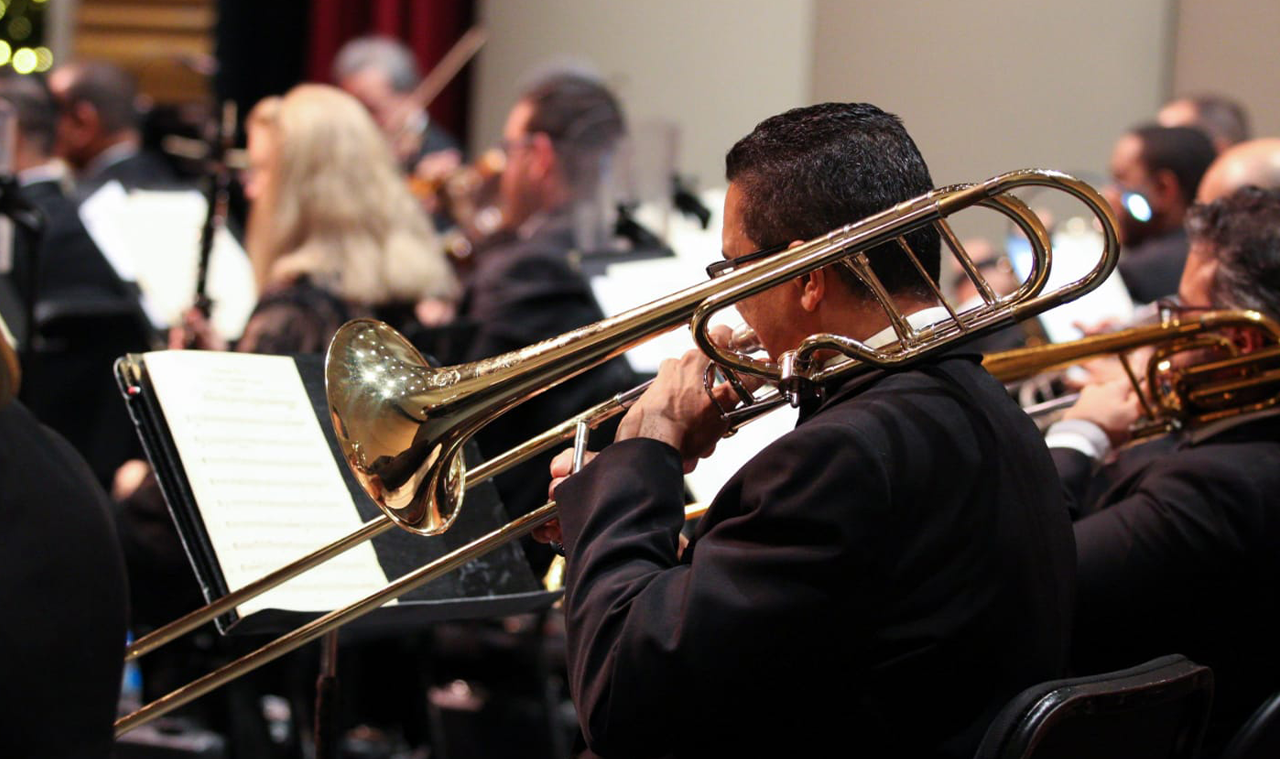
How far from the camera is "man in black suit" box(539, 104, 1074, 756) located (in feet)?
4.86

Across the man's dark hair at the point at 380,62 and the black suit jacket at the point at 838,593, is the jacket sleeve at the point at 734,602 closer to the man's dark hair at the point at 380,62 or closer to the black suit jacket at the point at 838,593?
the black suit jacket at the point at 838,593

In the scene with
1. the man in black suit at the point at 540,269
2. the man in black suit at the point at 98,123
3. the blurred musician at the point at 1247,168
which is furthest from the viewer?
the man in black suit at the point at 98,123

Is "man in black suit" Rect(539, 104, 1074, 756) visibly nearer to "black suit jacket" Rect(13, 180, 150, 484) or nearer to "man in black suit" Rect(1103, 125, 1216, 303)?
"man in black suit" Rect(1103, 125, 1216, 303)

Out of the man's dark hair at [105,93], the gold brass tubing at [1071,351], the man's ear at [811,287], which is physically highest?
the man's dark hair at [105,93]

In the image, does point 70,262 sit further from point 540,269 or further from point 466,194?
point 540,269

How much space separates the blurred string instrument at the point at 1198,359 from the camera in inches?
91.9

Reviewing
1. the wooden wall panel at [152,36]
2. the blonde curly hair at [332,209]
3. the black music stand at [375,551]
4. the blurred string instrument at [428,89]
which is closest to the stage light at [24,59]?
the wooden wall panel at [152,36]

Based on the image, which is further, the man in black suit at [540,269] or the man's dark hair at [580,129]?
the man's dark hair at [580,129]

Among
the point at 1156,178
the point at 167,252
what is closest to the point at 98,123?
the point at 167,252

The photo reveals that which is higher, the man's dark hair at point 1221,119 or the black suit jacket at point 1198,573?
the man's dark hair at point 1221,119

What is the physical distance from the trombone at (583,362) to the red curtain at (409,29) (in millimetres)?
5580

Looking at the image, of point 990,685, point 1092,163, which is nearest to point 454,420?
point 990,685

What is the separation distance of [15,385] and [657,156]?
3231mm

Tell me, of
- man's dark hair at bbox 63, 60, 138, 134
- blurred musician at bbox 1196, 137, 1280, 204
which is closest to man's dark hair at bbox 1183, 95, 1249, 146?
blurred musician at bbox 1196, 137, 1280, 204
